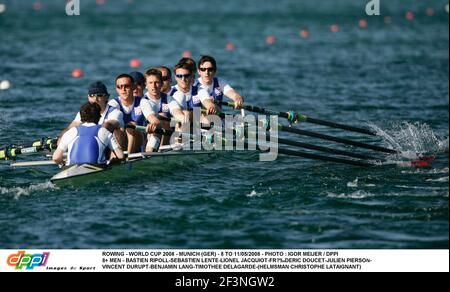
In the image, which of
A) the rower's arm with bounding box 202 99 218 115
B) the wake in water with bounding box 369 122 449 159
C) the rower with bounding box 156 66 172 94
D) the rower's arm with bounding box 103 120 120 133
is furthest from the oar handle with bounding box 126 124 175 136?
the wake in water with bounding box 369 122 449 159

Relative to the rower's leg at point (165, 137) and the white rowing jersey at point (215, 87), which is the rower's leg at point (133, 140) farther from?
the white rowing jersey at point (215, 87)

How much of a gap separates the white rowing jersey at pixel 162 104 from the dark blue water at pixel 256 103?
1.21m

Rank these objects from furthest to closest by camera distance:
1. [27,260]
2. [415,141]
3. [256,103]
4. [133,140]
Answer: [256,103]
[415,141]
[133,140]
[27,260]

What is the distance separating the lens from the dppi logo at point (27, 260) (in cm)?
1166

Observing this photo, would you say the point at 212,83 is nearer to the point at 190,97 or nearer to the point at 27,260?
the point at 190,97

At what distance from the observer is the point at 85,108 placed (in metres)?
14.4

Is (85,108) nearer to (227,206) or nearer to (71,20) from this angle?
(227,206)

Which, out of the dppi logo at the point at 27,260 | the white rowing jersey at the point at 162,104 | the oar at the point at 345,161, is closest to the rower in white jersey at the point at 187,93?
the white rowing jersey at the point at 162,104

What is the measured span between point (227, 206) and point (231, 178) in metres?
2.17

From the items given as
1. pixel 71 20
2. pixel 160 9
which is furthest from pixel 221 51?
pixel 160 9

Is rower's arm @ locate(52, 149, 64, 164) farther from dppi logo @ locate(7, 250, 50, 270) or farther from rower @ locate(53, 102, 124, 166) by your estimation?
dppi logo @ locate(7, 250, 50, 270)

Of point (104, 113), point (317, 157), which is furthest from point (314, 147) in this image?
point (104, 113)

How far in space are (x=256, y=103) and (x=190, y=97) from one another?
9.10 meters

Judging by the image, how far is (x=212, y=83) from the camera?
61.5ft
